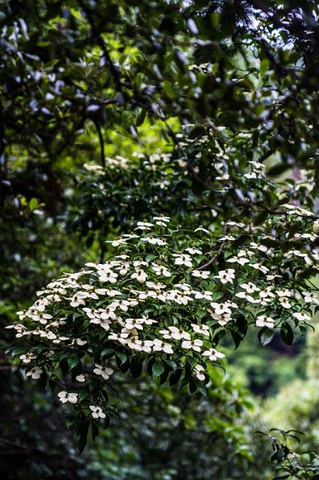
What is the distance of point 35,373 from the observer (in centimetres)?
125

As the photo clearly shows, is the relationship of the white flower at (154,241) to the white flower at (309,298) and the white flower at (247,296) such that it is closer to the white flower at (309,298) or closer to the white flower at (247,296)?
the white flower at (247,296)

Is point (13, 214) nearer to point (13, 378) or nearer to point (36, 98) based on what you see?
point (36, 98)

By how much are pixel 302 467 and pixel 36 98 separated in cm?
163

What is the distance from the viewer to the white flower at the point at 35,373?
1.24 meters

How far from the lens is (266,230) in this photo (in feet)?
5.20

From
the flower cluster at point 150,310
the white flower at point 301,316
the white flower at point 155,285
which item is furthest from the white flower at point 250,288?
the white flower at point 155,285

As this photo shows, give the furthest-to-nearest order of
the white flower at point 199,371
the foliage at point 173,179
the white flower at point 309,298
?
the white flower at point 309,298 < the white flower at point 199,371 < the foliage at point 173,179

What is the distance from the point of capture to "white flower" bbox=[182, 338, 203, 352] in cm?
125

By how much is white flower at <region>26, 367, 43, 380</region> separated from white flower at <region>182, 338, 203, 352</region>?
1.08ft

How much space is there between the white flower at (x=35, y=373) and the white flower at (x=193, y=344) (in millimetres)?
329

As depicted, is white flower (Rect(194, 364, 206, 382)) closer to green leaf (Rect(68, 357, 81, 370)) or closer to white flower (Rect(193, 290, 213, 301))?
white flower (Rect(193, 290, 213, 301))

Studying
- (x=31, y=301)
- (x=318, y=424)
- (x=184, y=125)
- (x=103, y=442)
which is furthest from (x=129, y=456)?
(x=318, y=424)

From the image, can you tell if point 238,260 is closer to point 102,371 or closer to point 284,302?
point 284,302

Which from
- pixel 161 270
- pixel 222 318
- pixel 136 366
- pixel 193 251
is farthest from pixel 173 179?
pixel 136 366
